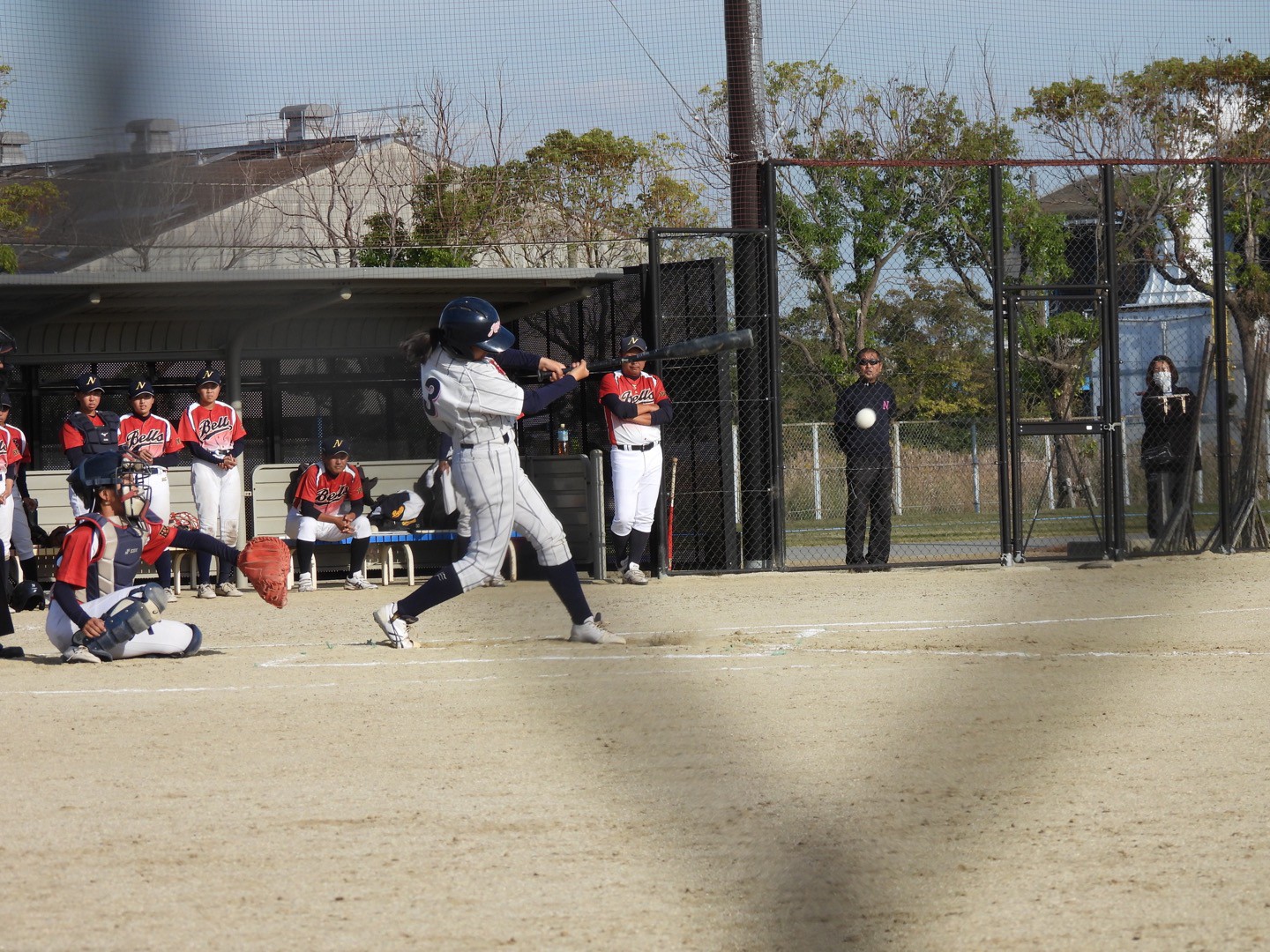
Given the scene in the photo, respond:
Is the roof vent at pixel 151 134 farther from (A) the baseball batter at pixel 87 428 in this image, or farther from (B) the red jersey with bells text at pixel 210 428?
(B) the red jersey with bells text at pixel 210 428

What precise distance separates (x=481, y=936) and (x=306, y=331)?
11.7 meters

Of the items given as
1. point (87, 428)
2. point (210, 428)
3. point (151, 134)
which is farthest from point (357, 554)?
point (151, 134)

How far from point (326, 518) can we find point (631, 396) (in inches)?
110

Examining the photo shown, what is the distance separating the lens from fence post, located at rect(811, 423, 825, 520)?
18625 millimetres

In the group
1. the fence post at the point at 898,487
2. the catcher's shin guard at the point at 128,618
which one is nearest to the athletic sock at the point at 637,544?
the catcher's shin guard at the point at 128,618

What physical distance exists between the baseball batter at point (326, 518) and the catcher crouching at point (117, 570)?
4.37m

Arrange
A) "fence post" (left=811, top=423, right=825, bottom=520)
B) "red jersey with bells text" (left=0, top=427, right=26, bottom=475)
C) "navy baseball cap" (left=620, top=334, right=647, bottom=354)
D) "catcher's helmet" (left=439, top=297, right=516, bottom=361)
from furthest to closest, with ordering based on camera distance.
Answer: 1. "fence post" (left=811, top=423, right=825, bottom=520)
2. "navy baseball cap" (left=620, top=334, right=647, bottom=354)
3. "red jersey with bells text" (left=0, top=427, right=26, bottom=475)
4. "catcher's helmet" (left=439, top=297, right=516, bottom=361)

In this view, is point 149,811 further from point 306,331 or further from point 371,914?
point 306,331

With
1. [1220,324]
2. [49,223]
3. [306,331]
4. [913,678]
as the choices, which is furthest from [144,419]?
[49,223]

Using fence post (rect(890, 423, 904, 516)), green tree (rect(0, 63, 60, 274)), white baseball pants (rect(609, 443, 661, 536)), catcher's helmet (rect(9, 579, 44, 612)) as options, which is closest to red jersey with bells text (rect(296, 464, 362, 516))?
white baseball pants (rect(609, 443, 661, 536))

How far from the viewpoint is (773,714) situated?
5277 millimetres

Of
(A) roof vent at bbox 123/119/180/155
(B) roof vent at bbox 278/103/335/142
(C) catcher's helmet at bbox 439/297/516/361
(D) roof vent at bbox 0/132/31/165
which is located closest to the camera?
(A) roof vent at bbox 123/119/180/155

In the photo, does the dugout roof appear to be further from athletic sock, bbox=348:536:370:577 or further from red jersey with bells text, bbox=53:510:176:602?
red jersey with bells text, bbox=53:510:176:602

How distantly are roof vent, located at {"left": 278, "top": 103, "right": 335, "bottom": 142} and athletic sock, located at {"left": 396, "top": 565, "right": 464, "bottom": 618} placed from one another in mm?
4716
